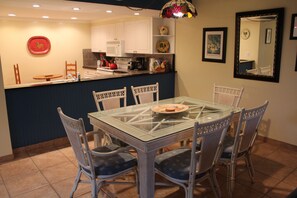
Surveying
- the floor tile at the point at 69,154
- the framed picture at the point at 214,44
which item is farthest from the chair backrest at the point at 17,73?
the framed picture at the point at 214,44

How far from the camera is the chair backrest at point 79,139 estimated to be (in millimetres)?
1944

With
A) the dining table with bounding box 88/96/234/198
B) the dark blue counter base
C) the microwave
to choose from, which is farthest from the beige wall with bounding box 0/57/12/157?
the microwave

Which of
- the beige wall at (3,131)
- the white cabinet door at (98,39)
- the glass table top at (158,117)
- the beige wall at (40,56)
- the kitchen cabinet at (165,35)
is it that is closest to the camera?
the glass table top at (158,117)

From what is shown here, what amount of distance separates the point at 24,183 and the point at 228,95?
2.73 m

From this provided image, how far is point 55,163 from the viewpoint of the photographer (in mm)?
3221

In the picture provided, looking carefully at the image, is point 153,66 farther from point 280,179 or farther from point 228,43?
point 280,179

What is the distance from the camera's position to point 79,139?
2.02 meters

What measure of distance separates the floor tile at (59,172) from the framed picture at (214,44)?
2.79 meters

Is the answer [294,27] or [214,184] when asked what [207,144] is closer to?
[214,184]

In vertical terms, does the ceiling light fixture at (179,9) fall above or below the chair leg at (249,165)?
above

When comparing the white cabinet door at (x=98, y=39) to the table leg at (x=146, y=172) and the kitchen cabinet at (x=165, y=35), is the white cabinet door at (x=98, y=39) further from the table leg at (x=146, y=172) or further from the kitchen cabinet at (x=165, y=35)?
the table leg at (x=146, y=172)

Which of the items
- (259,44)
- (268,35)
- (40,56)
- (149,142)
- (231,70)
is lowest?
(149,142)

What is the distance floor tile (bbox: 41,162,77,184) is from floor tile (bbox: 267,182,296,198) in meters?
2.17

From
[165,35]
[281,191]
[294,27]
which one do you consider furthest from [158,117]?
[165,35]
